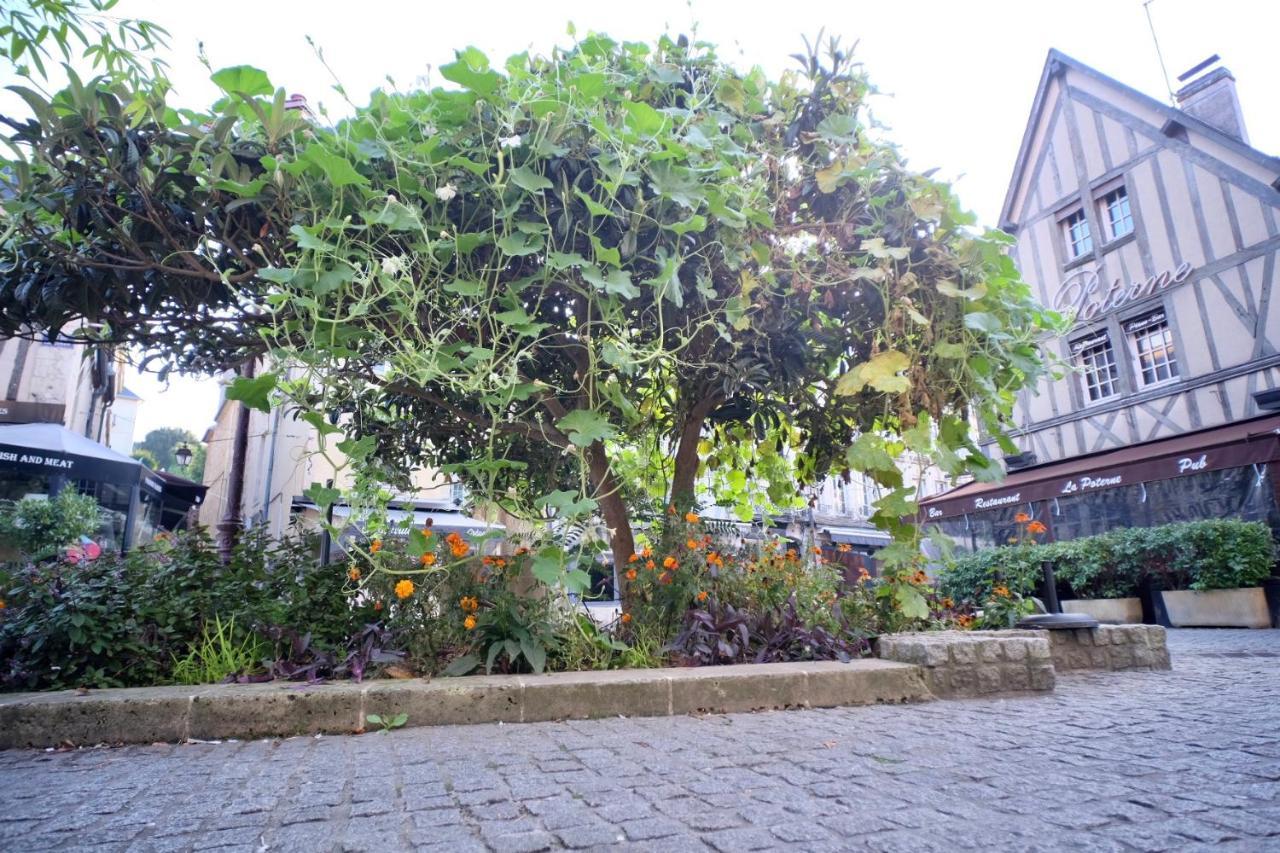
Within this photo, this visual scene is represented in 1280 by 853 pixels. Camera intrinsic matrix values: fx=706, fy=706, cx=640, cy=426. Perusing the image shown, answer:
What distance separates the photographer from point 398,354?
112 inches

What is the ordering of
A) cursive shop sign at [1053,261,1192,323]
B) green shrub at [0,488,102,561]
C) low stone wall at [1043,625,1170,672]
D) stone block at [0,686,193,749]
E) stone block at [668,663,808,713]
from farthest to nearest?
1. cursive shop sign at [1053,261,1192,323]
2. green shrub at [0,488,102,561]
3. low stone wall at [1043,625,1170,672]
4. stone block at [668,663,808,713]
5. stone block at [0,686,193,749]

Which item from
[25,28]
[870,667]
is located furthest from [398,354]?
[870,667]

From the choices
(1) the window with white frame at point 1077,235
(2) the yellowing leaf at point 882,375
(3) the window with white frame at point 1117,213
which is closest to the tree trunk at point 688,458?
(2) the yellowing leaf at point 882,375

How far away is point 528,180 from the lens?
2787mm

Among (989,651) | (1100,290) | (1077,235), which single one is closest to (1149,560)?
(1100,290)

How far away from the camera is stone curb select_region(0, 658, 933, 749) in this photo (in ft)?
8.50

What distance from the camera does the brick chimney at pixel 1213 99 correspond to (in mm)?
10562

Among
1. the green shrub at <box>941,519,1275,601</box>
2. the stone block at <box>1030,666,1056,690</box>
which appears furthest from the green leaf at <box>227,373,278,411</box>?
the green shrub at <box>941,519,1275,601</box>

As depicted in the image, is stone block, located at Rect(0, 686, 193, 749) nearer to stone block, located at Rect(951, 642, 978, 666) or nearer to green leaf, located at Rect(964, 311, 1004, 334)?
stone block, located at Rect(951, 642, 978, 666)

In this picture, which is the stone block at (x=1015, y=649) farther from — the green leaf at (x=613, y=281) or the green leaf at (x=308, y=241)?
the green leaf at (x=308, y=241)

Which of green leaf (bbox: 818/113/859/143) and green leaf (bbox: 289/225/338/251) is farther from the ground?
green leaf (bbox: 818/113/859/143)

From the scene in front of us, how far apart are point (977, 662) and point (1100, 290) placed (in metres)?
10.3

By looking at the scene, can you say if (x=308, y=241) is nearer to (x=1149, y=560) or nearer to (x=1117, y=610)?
(x=1117, y=610)

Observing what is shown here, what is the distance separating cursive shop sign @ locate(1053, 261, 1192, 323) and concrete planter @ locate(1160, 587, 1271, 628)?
429cm
